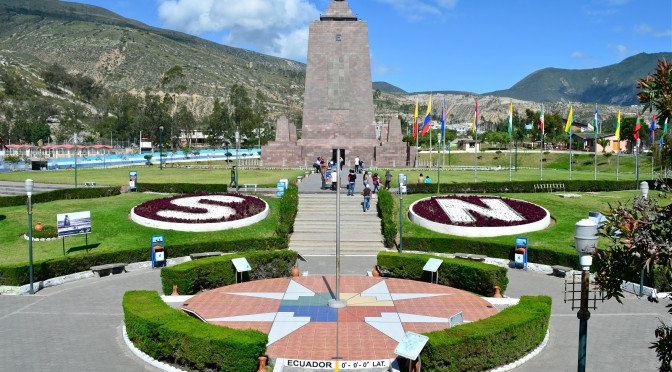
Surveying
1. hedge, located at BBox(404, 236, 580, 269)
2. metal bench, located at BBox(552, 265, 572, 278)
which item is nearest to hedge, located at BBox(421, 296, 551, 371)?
metal bench, located at BBox(552, 265, 572, 278)

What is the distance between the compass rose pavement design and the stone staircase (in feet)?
22.3

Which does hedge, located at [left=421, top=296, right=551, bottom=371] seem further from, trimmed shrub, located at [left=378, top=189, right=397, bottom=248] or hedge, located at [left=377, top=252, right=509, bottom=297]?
trimmed shrub, located at [left=378, top=189, right=397, bottom=248]

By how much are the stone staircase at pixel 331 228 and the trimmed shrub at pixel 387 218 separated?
43 cm

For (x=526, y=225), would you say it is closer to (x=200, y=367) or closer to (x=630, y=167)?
(x=200, y=367)

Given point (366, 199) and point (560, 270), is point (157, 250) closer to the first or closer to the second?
point (366, 199)

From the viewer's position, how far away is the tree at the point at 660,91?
27.1 feet

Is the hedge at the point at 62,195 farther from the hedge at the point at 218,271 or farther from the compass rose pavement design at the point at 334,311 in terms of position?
the compass rose pavement design at the point at 334,311

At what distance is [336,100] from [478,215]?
137ft

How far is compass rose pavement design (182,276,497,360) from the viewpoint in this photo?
17133mm

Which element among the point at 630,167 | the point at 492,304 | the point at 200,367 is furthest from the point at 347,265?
the point at 630,167

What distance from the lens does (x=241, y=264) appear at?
2464 centimetres

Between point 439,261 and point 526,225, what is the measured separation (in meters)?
11.5

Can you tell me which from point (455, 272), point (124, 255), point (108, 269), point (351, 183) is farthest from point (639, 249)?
point (351, 183)

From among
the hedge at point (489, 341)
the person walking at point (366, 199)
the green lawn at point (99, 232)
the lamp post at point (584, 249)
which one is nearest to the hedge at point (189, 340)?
the hedge at point (489, 341)
